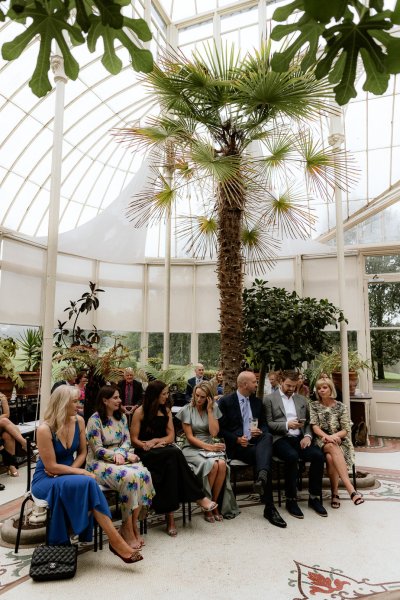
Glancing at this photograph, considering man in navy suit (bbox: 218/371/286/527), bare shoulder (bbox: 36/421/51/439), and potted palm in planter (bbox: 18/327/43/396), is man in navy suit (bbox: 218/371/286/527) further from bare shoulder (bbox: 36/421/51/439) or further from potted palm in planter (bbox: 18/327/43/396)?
potted palm in planter (bbox: 18/327/43/396)

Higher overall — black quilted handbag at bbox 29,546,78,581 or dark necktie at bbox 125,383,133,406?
dark necktie at bbox 125,383,133,406

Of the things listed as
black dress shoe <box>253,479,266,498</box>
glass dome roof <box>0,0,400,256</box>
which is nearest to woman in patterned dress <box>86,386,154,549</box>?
black dress shoe <box>253,479,266,498</box>

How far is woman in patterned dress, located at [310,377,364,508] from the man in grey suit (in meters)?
0.12

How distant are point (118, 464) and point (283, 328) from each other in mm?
2392

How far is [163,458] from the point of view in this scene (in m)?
3.60

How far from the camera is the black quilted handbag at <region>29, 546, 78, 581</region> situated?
2.67 metres

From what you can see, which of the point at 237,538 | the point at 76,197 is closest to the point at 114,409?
the point at 237,538

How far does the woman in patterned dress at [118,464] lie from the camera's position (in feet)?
10.6

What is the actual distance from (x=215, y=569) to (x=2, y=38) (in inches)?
292

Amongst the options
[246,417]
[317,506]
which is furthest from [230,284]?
[317,506]

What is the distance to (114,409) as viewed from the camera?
3.62 metres

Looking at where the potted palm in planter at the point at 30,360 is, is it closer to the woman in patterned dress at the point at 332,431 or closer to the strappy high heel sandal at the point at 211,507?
the strappy high heel sandal at the point at 211,507

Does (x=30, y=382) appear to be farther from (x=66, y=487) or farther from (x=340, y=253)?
(x=340, y=253)

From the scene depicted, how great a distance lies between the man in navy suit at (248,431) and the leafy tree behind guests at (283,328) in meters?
0.65
